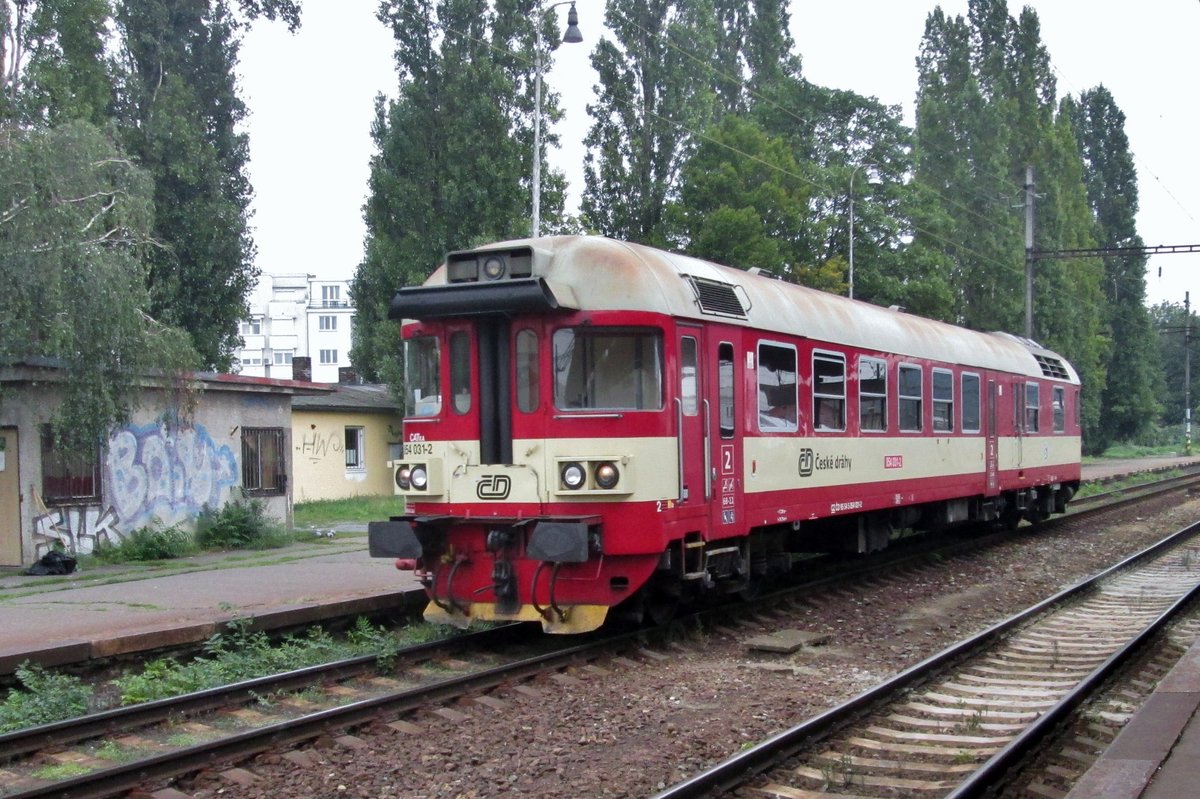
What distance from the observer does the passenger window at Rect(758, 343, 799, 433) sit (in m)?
11.1

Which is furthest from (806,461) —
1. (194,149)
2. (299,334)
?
(299,334)

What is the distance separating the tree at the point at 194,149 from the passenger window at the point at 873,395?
20.5 meters

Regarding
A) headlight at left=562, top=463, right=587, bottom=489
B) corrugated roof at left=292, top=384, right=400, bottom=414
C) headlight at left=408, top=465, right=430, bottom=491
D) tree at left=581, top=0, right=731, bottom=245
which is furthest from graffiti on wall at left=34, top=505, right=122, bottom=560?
tree at left=581, top=0, right=731, bottom=245

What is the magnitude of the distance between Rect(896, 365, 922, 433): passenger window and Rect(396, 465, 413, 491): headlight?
6.90 m

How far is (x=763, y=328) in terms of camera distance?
36.8 ft

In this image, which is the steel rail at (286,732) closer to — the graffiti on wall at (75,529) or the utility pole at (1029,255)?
the graffiti on wall at (75,529)

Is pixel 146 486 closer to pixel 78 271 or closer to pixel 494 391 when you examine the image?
pixel 78 271

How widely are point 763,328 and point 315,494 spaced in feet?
67.9

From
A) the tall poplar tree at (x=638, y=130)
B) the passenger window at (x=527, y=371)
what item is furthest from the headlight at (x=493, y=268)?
the tall poplar tree at (x=638, y=130)

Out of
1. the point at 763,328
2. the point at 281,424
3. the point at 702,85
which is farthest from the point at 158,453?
the point at 702,85

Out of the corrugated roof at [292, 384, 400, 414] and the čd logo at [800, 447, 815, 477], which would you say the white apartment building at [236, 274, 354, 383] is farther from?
the čd logo at [800, 447, 815, 477]

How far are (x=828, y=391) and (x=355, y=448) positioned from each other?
21.1 meters

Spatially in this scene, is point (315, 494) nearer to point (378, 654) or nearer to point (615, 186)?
point (615, 186)

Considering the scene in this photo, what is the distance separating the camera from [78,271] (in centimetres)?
1492
